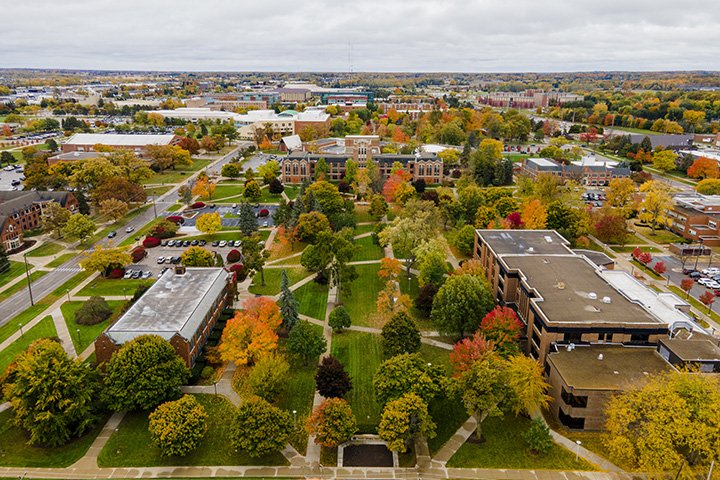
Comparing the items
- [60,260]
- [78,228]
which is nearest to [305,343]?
[60,260]

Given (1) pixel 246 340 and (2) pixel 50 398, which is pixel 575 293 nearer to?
(1) pixel 246 340

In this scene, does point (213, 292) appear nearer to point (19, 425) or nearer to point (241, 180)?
point (19, 425)

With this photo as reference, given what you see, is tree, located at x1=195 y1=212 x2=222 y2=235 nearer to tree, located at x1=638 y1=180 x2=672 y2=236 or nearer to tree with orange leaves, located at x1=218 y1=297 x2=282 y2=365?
tree with orange leaves, located at x1=218 y1=297 x2=282 y2=365

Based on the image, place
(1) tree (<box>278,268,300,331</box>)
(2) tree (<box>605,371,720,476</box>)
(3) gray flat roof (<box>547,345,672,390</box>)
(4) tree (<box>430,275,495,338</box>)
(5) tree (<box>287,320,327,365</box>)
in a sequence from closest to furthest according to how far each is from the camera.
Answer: (2) tree (<box>605,371,720,476</box>) < (3) gray flat roof (<box>547,345,672,390</box>) < (5) tree (<box>287,320,327,365</box>) < (4) tree (<box>430,275,495,338</box>) < (1) tree (<box>278,268,300,331</box>)

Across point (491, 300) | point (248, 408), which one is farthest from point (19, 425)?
point (491, 300)

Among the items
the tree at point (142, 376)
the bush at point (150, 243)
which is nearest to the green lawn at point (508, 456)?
the tree at point (142, 376)

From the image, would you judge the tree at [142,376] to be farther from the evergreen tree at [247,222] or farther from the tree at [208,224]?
the tree at [208,224]

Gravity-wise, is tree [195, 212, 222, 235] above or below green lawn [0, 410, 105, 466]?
above

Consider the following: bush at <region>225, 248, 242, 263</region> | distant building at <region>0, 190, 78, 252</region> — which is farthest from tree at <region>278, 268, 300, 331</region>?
distant building at <region>0, 190, 78, 252</region>
